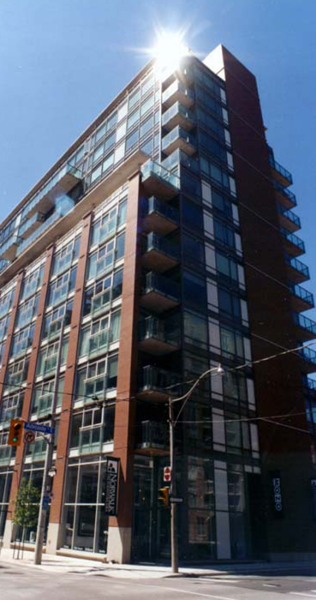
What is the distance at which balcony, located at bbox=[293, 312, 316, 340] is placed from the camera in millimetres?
36406

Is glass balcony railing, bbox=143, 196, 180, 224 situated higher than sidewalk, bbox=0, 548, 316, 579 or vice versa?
glass balcony railing, bbox=143, 196, 180, 224

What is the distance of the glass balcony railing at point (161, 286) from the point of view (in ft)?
85.0

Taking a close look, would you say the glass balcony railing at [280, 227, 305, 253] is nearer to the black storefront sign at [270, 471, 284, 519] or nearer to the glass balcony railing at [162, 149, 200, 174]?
the glass balcony railing at [162, 149, 200, 174]

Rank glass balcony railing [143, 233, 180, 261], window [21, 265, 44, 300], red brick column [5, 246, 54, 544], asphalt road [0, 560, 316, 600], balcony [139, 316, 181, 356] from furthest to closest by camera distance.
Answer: window [21, 265, 44, 300] → red brick column [5, 246, 54, 544] → glass balcony railing [143, 233, 180, 261] → balcony [139, 316, 181, 356] → asphalt road [0, 560, 316, 600]

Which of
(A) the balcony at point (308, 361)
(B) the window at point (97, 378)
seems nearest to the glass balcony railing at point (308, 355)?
(A) the balcony at point (308, 361)

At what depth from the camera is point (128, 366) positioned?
23906mm

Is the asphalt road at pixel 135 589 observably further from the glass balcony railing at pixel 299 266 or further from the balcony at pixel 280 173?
the balcony at pixel 280 173

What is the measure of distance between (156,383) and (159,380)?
445 millimetres

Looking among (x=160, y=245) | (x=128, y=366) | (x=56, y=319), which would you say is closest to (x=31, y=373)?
(x=56, y=319)

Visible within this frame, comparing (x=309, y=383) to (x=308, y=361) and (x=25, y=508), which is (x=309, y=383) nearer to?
(x=308, y=361)

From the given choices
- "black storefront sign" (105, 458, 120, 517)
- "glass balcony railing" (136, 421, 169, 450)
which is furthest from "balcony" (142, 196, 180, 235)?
"black storefront sign" (105, 458, 120, 517)

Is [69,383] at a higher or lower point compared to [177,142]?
lower

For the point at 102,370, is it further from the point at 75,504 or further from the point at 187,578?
the point at 187,578

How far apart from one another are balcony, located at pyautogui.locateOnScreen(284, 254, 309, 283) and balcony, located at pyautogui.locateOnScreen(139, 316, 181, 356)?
16.4 meters
